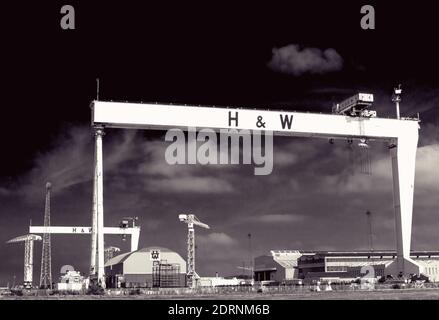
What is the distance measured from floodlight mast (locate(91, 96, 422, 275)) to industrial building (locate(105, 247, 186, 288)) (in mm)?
26138

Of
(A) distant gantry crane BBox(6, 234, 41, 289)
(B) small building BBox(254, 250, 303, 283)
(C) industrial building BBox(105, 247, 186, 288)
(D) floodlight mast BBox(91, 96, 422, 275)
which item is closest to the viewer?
(D) floodlight mast BBox(91, 96, 422, 275)

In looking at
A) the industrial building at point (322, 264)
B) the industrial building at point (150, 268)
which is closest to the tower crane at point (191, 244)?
the industrial building at point (150, 268)

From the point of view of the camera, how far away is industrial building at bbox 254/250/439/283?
86.2 m

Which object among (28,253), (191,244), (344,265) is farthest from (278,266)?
(28,253)

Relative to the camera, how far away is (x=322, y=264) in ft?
293

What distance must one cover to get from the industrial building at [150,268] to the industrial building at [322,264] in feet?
58.8

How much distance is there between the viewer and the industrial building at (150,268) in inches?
2808

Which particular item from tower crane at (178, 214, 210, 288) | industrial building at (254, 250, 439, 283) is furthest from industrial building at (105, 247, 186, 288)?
industrial building at (254, 250, 439, 283)

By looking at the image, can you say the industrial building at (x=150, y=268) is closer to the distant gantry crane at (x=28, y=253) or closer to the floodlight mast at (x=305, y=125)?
the floodlight mast at (x=305, y=125)

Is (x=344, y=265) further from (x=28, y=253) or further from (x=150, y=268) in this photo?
(x=28, y=253)

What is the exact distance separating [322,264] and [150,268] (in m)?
27.6

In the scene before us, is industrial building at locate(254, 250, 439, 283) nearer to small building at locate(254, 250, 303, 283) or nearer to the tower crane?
small building at locate(254, 250, 303, 283)
